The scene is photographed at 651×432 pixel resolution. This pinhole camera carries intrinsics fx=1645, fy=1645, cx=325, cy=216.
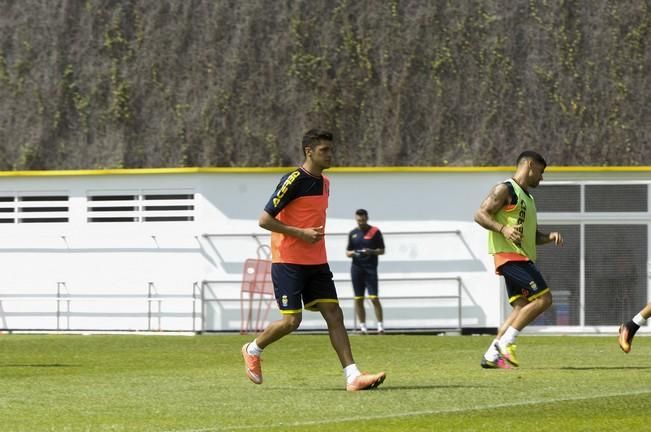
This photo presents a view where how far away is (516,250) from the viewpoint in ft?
50.9

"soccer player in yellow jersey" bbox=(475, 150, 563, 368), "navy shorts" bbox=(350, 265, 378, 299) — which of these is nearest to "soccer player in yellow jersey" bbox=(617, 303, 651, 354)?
"soccer player in yellow jersey" bbox=(475, 150, 563, 368)

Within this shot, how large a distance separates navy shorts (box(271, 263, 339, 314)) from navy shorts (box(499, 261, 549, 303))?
296cm

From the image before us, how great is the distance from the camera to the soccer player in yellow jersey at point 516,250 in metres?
15.2

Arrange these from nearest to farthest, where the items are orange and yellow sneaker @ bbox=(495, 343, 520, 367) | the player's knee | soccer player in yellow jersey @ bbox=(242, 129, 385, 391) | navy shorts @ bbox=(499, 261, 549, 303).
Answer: soccer player in yellow jersey @ bbox=(242, 129, 385, 391), the player's knee, orange and yellow sneaker @ bbox=(495, 343, 520, 367), navy shorts @ bbox=(499, 261, 549, 303)

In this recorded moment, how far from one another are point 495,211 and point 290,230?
3098 mm

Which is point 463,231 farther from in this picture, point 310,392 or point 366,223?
point 310,392

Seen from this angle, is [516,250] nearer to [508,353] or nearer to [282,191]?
[508,353]

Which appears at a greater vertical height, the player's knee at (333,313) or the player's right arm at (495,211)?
the player's right arm at (495,211)

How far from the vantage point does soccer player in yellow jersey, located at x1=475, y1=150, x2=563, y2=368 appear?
49.9 feet

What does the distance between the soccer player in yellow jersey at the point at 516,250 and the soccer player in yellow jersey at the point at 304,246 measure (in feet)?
8.51

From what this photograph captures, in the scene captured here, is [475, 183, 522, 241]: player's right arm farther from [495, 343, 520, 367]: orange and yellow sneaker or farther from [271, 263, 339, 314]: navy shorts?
[271, 263, 339, 314]: navy shorts

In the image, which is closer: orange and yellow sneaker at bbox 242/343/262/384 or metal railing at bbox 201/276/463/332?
orange and yellow sneaker at bbox 242/343/262/384

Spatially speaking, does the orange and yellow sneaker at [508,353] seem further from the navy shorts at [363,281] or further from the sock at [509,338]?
the navy shorts at [363,281]

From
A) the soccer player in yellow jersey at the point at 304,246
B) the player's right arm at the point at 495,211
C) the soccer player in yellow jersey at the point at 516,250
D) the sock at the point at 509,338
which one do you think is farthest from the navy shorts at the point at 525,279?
the soccer player in yellow jersey at the point at 304,246
